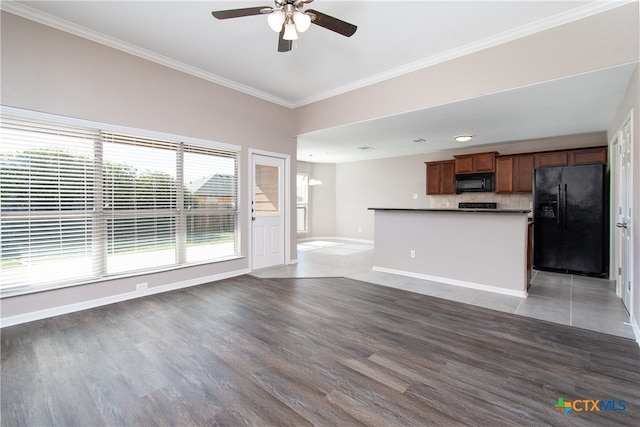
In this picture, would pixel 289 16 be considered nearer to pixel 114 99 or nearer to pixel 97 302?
pixel 114 99

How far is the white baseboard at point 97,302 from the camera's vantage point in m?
2.84

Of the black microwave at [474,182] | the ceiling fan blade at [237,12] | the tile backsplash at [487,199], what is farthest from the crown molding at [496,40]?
the tile backsplash at [487,199]

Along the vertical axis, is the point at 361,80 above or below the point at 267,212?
above

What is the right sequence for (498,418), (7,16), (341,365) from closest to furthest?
1. (498,418)
2. (341,365)
3. (7,16)

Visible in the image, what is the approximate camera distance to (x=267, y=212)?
5293 millimetres

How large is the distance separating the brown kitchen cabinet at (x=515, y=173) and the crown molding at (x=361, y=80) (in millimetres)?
3398

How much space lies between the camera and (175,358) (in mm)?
2221

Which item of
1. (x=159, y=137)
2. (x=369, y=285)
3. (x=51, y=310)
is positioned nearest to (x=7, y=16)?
(x=159, y=137)

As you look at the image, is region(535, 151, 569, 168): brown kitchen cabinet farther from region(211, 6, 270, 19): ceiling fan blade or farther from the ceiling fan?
region(211, 6, 270, 19): ceiling fan blade

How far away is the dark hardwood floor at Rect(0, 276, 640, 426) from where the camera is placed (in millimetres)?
1644

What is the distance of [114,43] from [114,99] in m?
0.65

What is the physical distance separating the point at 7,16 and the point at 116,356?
3.41m

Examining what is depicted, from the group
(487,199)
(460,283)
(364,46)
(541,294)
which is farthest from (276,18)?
(487,199)

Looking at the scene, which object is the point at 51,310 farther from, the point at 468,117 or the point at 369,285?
the point at 468,117
